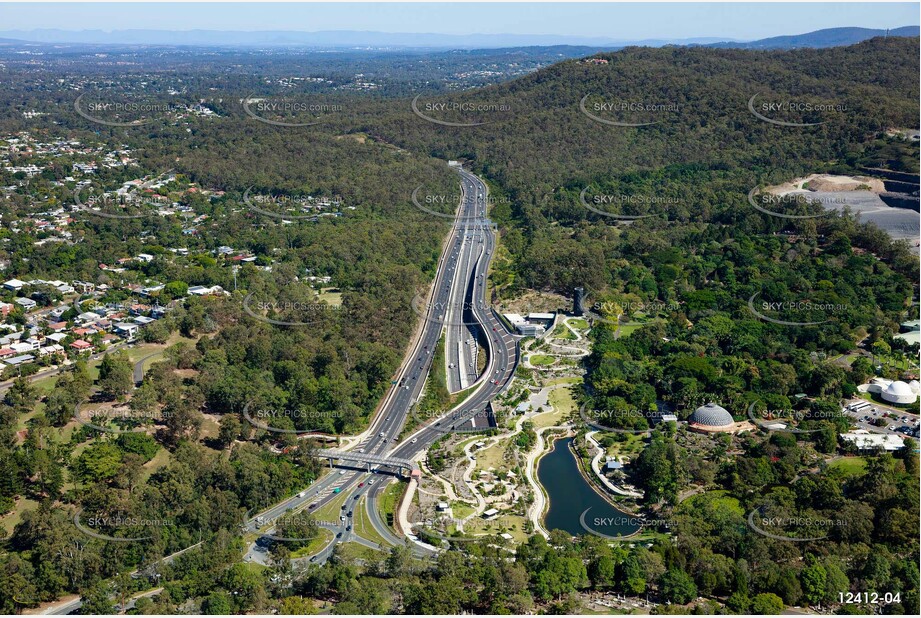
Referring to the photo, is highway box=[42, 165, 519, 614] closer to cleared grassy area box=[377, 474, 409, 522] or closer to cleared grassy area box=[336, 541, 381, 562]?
cleared grassy area box=[377, 474, 409, 522]

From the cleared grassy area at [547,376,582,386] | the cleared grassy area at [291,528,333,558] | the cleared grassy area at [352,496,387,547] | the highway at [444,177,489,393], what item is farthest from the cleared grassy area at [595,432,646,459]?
the cleared grassy area at [291,528,333,558]

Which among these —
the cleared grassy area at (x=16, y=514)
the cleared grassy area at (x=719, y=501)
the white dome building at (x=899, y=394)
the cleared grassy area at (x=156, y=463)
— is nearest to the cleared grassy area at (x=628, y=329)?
the white dome building at (x=899, y=394)

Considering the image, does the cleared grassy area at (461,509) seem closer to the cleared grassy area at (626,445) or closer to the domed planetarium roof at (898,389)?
the cleared grassy area at (626,445)

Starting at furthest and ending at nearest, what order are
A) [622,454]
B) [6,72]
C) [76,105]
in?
[6,72]
[76,105]
[622,454]

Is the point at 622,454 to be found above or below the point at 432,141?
below

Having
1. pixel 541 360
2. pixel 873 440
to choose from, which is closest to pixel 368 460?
pixel 541 360

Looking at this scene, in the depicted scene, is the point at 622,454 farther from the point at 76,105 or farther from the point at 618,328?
the point at 76,105

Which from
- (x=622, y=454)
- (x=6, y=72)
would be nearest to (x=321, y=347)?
(x=622, y=454)
